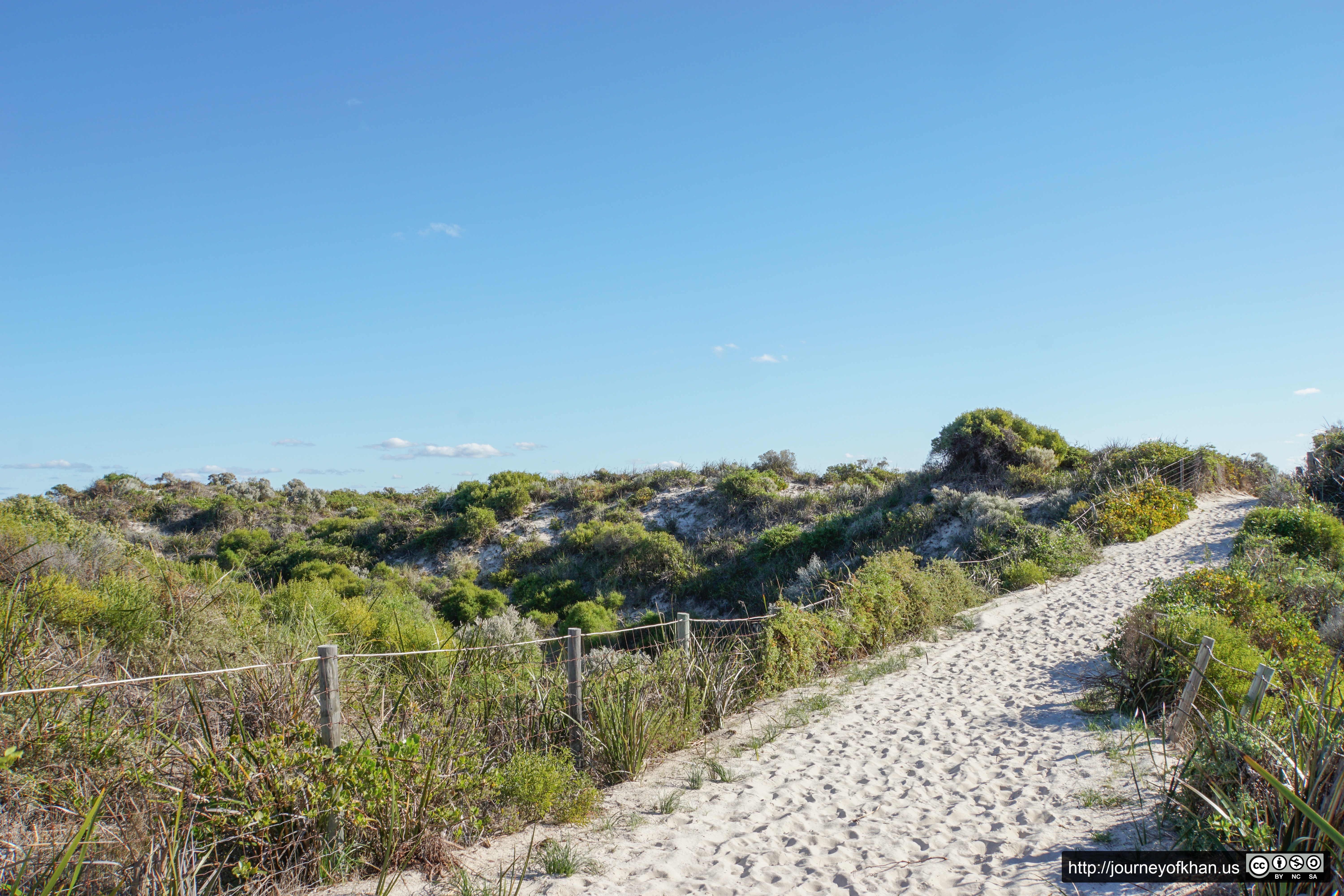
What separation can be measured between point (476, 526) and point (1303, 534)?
22.3 meters

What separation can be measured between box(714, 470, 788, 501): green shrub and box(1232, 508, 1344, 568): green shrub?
43.2ft

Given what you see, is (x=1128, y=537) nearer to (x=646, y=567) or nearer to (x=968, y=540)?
(x=968, y=540)

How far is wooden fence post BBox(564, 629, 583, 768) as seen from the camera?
231 inches

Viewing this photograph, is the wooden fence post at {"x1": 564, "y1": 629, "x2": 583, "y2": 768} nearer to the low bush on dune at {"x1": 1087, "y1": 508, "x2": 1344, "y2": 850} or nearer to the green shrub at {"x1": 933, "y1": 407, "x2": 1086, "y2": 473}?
the low bush on dune at {"x1": 1087, "y1": 508, "x2": 1344, "y2": 850}

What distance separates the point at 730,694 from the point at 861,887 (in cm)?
348

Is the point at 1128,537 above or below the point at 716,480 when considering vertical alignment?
below

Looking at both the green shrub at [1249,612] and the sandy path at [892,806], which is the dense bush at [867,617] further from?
the green shrub at [1249,612]

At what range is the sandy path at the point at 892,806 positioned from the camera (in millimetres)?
4258

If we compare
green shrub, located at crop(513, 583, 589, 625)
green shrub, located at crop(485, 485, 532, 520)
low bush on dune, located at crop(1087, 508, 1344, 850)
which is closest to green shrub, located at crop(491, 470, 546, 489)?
green shrub, located at crop(485, 485, 532, 520)

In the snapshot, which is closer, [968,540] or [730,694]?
[730,694]

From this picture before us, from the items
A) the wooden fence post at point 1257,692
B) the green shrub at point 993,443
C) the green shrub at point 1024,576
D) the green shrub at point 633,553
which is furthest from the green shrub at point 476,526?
the wooden fence post at point 1257,692

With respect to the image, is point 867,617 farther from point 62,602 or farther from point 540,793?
point 62,602

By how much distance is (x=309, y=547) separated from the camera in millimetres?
23266

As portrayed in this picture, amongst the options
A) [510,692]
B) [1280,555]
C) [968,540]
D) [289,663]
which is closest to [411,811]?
[289,663]
